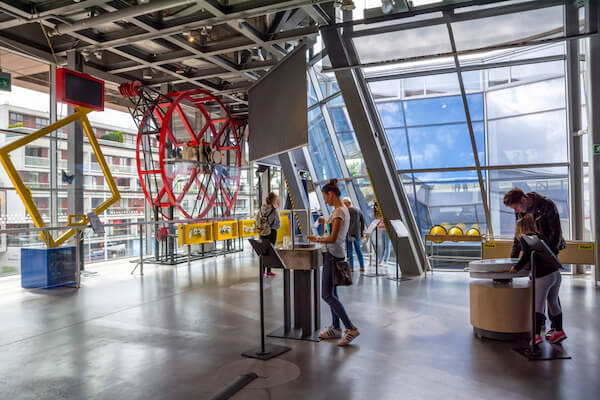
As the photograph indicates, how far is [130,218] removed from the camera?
40.5ft

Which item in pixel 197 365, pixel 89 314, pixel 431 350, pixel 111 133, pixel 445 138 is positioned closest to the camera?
pixel 197 365

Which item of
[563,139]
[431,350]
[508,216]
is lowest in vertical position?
[431,350]

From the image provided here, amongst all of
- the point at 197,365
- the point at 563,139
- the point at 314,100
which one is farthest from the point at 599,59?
the point at 197,365

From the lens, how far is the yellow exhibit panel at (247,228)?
12118 millimetres

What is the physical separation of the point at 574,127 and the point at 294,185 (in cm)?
696

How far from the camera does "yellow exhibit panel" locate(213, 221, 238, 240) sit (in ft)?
35.9

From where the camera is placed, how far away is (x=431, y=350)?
4.09 m

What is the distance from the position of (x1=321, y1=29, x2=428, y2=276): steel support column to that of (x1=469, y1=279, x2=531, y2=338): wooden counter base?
145 inches

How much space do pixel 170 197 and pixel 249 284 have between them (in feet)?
13.8

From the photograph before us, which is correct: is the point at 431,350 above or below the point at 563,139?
below

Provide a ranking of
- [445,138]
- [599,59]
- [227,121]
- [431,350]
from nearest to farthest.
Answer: [431,350], [599,59], [445,138], [227,121]

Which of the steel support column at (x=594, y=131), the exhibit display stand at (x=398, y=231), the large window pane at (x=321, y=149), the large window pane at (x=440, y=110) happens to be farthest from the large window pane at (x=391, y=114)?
the steel support column at (x=594, y=131)

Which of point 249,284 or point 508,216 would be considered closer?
point 249,284

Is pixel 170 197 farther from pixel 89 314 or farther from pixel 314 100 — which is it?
pixel 89 314
